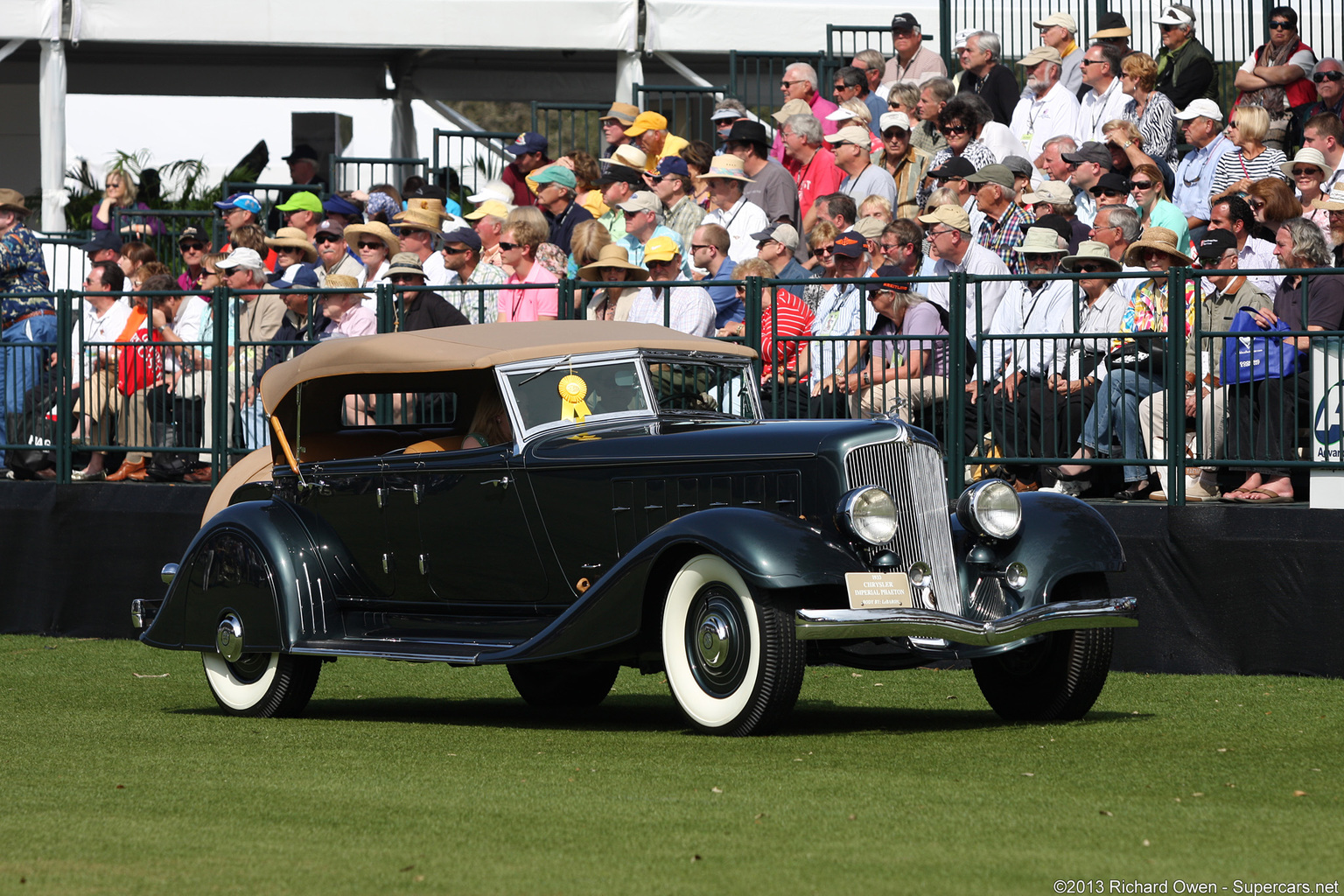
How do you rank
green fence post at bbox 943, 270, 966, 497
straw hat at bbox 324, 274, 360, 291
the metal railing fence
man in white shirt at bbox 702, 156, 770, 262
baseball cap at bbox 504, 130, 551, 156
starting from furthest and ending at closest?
baseball cap at bbox 504, 130, 551, 156 < man in white shirt at bbox 702, 156, 770, 262 < straw hat at bbox 324, 274, 360, 291 < green fence post at bbox 943, 270, 966, 497 < the metal railing fence

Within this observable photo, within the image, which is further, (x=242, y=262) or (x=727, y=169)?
(x=727, y=169)

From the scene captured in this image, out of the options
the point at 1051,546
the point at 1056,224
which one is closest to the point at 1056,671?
the point at 1051,546

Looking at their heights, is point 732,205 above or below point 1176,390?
above

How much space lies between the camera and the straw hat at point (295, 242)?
15117 mm

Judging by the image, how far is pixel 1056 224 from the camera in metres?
12.0

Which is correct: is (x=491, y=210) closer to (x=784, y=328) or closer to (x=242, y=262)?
(x=242, y=262)

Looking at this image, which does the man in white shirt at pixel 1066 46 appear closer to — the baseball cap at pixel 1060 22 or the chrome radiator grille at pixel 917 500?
the baseball cap at pixel 1060 22

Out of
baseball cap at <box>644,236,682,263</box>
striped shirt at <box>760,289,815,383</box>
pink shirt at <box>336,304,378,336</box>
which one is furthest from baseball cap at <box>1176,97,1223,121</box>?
pink shirt at <box>336,304,378,336</box>

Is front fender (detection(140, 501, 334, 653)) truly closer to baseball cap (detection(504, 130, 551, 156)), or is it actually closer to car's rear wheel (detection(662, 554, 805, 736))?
car's rear wheel (detection(662, 554, 805, 736))

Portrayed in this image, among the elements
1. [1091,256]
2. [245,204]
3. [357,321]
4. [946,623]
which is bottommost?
[946,623]

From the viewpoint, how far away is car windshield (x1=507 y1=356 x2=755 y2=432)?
28.0ft

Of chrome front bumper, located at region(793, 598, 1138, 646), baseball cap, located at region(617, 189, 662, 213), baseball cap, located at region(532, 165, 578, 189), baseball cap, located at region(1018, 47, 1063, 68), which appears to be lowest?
chrome front bumper, located at region(793, 598, 1138, 646)

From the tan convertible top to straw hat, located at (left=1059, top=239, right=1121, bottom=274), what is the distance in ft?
9.07

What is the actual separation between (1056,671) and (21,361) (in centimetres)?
883
